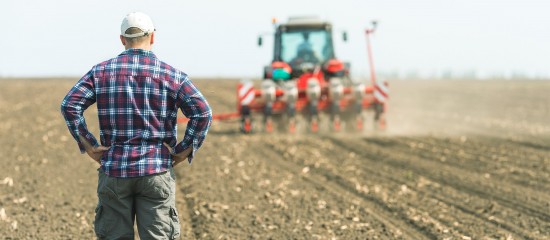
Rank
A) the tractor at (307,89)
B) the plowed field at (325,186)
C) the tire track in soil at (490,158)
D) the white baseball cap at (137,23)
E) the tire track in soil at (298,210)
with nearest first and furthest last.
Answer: the white baseball cap at (137,23)
the tire track in soil at (298,210)
the plowed field at (325,186)
the tire track in soil at (490,158)
the tractor at (307,89)

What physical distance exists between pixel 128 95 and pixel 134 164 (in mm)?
367

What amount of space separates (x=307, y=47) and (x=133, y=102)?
45.1 ft

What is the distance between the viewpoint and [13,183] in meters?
9.98

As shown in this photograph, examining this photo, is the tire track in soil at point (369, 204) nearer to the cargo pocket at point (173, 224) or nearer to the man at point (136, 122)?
the cargo pocket at point (173, 224)

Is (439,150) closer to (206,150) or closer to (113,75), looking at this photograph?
(206,150)

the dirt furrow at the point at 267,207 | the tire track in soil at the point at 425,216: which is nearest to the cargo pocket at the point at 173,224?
the dirt furrow at the point at 267,207

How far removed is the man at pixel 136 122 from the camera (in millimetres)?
3943

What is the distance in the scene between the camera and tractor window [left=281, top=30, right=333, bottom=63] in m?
17.3

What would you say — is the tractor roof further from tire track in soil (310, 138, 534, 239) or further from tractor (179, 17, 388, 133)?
tire track in soil (310, 138, 534, 239)

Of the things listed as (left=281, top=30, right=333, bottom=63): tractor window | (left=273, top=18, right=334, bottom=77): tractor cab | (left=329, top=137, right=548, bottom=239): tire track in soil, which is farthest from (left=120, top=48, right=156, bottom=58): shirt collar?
(left=281, top=30, right=333, bottom=63): tractor window

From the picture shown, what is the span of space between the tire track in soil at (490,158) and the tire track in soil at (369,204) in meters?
2.26

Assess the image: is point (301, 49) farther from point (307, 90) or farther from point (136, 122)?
point (136, 122)

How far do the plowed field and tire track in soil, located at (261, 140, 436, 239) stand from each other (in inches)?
0.6

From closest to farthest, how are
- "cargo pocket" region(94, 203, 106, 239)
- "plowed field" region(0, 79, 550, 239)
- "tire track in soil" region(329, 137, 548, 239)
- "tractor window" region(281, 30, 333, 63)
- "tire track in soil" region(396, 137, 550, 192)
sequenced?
"cargo pocket" region(94, 203, 106, 239) → "plowed field" region(0, 79, 550, 239) → "tire track in soil" region(329, 137, 548, 239) → "tire track in soil" region(396, 137, 550, 192) → "tractor window" region(281, 30, 333, 63)
